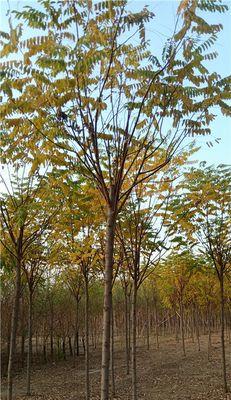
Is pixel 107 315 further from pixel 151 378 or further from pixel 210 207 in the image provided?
pixel 151 378

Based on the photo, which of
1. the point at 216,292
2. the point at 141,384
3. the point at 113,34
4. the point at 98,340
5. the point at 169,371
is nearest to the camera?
the point at 113,34

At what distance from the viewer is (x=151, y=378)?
13.7 metres

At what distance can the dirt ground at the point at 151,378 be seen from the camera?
11.1 metres

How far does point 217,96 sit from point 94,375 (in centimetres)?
1453

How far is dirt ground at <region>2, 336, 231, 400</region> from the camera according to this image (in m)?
11.1

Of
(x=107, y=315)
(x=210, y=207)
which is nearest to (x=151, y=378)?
(x=210, y=207)

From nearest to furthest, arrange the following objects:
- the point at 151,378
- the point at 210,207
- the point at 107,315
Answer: the point at 107,315
the point at 210,207
the point at 151,378

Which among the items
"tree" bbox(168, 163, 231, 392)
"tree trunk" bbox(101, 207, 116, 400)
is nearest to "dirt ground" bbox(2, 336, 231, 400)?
"tree" bbox(168, 163, 231, 392)

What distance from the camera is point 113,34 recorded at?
12.2 feet

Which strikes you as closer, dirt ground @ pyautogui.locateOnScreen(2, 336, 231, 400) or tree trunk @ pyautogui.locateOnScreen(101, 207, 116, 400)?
tree trunk @ pyautogui.locateOnScreen(101, 207, 116, 400)

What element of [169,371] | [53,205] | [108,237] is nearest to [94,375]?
[169,371]

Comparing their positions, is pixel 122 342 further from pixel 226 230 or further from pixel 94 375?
pixel 226 230

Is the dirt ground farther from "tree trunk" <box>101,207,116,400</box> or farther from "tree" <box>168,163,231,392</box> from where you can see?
"tree trunk" <box>101,207,116,400</box>

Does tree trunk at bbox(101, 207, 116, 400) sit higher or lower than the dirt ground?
higher
